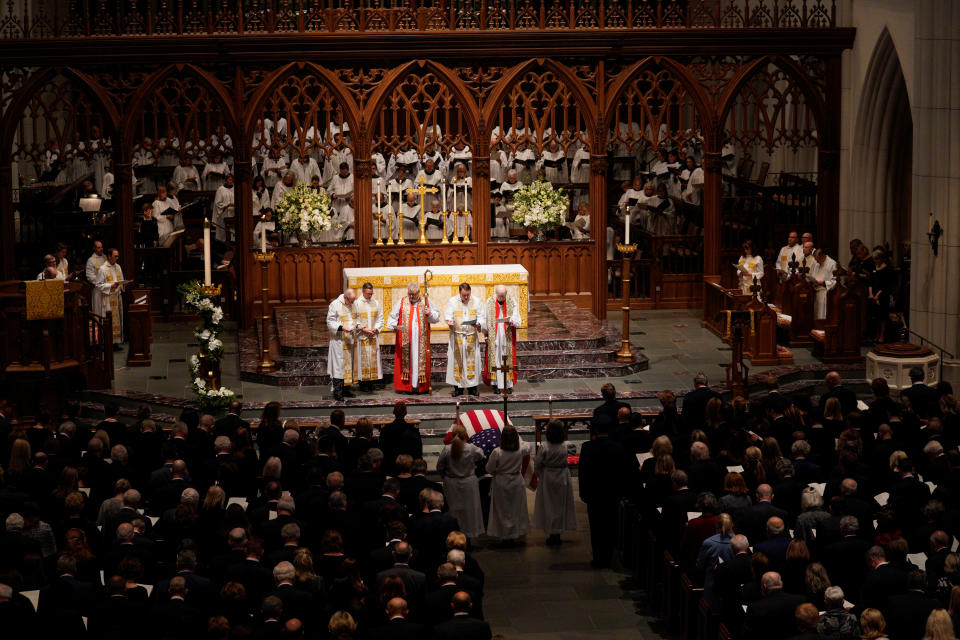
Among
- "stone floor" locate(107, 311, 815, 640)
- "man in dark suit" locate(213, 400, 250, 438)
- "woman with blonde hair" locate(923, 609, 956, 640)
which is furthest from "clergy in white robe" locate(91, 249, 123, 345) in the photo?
"woman with blonde hair" locate(923, 609, 956, 640)

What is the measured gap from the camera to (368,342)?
2048cm

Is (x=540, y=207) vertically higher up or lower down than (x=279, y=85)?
lower down

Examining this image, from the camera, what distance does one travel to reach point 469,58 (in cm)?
2455

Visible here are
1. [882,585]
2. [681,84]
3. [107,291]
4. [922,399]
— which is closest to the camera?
[882,585]

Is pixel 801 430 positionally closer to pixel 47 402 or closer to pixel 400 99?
pixel 47 402

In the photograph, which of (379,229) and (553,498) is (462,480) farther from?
(379,229)

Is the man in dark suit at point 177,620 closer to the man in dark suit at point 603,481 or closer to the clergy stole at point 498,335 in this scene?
the man in dark suit at point 603,481

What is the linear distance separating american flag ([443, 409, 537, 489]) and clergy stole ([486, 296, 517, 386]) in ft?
7.01

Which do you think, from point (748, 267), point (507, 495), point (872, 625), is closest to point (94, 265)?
point (507, 495)

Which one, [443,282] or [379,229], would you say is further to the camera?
[379,229]

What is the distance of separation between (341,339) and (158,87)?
6.50 metres

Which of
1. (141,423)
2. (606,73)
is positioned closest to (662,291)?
(606,73)

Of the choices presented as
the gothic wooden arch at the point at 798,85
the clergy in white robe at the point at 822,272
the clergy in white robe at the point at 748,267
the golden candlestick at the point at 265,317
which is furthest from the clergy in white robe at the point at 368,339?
the gothic wooden arch at the point at 798,85

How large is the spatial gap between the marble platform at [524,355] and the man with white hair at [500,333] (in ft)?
2.81
